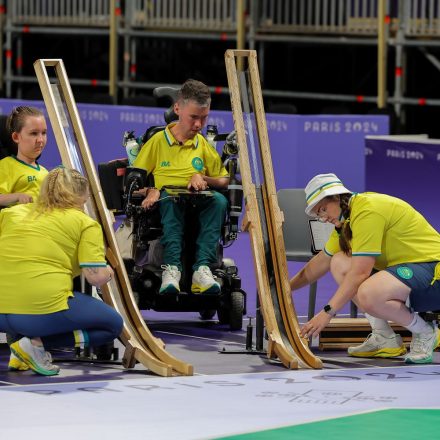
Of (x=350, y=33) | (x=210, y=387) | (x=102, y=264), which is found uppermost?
(x=350, y=33)

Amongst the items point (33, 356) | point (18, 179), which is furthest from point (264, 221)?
point (33, 356)

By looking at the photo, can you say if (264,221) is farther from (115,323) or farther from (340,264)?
(115,323)

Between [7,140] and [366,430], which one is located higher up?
[7,140]

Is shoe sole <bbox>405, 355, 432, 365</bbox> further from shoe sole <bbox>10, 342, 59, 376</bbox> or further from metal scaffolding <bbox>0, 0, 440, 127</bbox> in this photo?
metal scaffolding <bbox>0, 0, 440, 127</bbox>

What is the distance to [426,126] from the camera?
62.2 ft

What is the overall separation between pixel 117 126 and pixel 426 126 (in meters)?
4.42

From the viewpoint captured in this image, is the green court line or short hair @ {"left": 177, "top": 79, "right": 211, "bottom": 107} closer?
the green court line

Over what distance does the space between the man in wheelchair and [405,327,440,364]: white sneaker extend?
140cm

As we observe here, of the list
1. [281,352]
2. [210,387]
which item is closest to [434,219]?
[281,352]

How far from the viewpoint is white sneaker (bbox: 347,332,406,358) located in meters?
9.05

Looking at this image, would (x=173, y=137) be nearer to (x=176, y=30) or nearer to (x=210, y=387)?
(x=210, y=387)

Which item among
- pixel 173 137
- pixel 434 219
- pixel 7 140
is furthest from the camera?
pixel 434 219

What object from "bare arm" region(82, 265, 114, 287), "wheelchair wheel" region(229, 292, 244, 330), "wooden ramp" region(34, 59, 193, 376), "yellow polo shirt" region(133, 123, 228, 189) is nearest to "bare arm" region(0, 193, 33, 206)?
"wooden ramp" region(34, 59, 193, 376)

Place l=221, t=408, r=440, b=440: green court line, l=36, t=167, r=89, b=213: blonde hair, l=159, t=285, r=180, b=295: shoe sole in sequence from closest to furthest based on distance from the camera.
Result: 1. l=221, t=408, r=440, b=440: green court line
2. l=36, t=167, r=89, b=213: blonde hair
3. l=159, t=285, r=180, b=295: shoe sole
